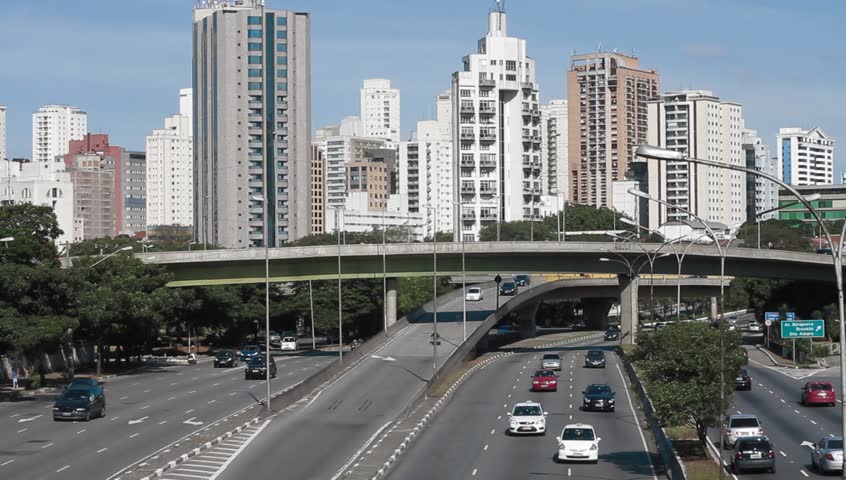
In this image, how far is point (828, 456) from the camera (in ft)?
128

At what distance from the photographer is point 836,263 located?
88.0 ft

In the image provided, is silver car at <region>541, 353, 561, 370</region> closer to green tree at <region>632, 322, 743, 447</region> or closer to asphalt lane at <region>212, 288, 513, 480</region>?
asphalt lane at <region>212, 288, 513, 480</region>

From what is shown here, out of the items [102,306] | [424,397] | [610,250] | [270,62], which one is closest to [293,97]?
[270,62]

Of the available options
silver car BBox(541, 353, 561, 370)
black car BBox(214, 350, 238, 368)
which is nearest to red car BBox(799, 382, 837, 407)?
silver car BBox(541, 353, 561, 370)

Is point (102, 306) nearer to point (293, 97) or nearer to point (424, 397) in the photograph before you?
point (424, 397)

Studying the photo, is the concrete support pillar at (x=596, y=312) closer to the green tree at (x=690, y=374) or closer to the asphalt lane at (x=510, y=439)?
the asphalt lane at (x=510, y=439)

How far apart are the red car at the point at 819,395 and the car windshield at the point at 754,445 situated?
952 inches

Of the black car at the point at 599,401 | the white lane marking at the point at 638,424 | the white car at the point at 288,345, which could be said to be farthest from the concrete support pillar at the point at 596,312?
the black car at the point at 599,401

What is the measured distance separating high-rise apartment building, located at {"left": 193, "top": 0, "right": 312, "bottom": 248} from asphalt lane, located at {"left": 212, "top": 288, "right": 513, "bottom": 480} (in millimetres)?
94234

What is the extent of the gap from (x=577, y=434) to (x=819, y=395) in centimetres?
2329

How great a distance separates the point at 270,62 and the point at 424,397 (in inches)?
5176

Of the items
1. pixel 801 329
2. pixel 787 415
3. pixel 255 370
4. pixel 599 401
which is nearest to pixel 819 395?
pixel 787 415

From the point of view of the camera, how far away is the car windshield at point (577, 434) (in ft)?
145

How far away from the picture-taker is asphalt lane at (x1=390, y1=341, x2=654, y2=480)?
41.7 m
